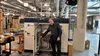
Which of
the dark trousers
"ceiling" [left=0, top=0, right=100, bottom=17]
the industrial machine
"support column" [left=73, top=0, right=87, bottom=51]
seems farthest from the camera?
"ceiling" [left=0, top=0, right=100, bottom=17]

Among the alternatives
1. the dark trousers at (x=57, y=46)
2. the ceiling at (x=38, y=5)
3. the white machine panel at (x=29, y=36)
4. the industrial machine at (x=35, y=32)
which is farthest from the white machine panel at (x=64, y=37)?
the ceiling at (x=38, y=5)

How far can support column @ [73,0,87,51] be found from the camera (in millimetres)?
6391

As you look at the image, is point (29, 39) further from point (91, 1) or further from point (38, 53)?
point (91, 1)

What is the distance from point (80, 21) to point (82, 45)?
1217 mm

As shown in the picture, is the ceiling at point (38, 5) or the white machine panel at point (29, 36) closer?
the white machine panel at point (29, 36)

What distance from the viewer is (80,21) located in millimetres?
6496

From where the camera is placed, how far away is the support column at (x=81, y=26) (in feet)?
21.0

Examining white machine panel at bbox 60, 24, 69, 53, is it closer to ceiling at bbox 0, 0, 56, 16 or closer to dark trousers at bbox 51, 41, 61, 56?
dark trousers at bbox 51, 41, 61, 56

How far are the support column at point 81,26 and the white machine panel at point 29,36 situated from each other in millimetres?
2293

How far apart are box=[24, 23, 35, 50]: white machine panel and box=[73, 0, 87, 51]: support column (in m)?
2.29

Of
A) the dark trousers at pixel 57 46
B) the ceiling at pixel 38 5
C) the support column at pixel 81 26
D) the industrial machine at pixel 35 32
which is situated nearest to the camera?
the dark trousers at pixel 57 46

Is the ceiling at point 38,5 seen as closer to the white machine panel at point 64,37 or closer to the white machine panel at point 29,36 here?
the white machine panel at point 29,36

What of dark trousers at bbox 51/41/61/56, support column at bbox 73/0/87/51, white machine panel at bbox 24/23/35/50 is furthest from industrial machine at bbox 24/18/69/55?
support column at bbox 73/0/87/51

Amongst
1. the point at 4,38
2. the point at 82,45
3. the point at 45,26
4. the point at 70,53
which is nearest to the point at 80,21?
the point at 82,45
